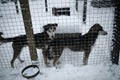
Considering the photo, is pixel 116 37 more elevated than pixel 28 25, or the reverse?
pixel 28 25

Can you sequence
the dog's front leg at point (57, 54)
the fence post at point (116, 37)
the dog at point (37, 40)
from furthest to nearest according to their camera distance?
the dog's front leg at point (57, 54) → the dog at point (37, 40) → the fence post at point (116, 37)

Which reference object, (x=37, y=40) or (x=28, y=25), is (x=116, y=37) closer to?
(x=37, y=40)

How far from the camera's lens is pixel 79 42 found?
3.56 meters

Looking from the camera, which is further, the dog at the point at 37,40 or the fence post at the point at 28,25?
the dog at the point at 37,40

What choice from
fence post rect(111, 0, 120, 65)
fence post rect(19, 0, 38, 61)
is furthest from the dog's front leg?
fence post rect(111, 0, 120, 65)

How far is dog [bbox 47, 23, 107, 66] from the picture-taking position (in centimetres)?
350

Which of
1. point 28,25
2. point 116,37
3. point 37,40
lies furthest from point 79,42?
point 28,25

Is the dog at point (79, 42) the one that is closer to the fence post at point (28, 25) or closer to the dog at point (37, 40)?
the dog at point (37, 40)

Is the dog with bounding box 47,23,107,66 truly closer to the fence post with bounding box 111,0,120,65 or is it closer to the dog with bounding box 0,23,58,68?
the dog with bounding box 0,23,58,68

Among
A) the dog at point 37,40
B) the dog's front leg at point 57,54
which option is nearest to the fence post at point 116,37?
the dog's front leg at point 57,54

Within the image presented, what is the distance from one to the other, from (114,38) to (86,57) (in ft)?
2.79

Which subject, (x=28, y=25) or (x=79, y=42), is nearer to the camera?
(x=28, y=25)

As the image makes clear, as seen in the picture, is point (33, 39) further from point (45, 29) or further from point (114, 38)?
point (114, 38)

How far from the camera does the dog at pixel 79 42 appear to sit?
350cm
